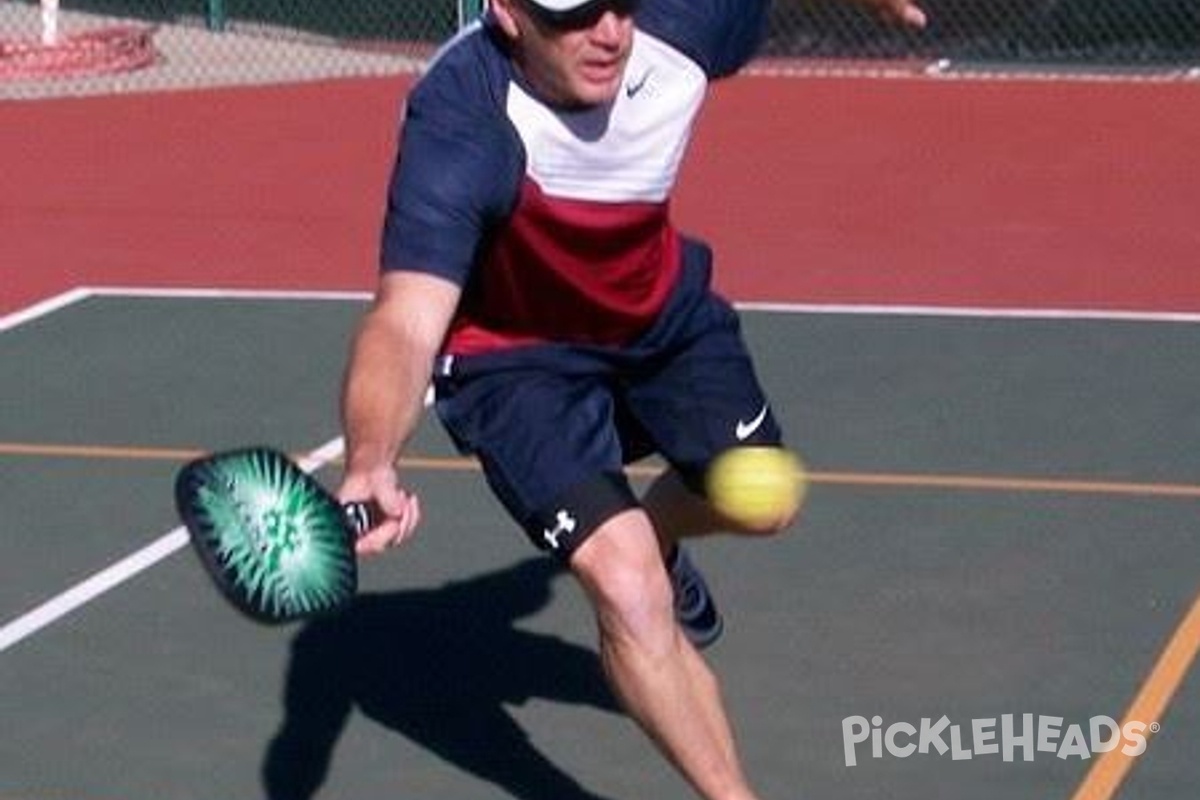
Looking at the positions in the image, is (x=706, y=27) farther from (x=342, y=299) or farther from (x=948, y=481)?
(x=342, y=299)

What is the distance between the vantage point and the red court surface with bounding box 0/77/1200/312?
14297 millimetres

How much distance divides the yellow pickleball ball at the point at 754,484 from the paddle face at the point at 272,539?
6.00 ft

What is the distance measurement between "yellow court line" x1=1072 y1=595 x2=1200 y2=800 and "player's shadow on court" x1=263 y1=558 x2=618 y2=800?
1.05m

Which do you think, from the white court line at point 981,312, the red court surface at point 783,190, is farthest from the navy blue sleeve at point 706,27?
the red court surface at point 783,190

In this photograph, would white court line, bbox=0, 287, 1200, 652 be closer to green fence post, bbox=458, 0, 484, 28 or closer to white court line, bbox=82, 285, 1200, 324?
white court line, bbox=82, 285, 1200, 324

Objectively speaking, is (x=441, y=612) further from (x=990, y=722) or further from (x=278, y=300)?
(x=278, y=300)

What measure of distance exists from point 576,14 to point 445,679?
2292 mm

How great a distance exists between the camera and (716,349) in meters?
7.59

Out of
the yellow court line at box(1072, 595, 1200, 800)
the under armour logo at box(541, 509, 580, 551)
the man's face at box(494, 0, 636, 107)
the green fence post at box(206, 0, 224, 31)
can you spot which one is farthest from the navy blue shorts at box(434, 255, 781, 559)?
→ the green fence post at box(206, 0, 224, 31)

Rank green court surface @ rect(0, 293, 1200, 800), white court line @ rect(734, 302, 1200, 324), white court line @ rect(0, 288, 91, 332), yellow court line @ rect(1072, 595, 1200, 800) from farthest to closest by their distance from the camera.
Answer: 1. white court line @ rect(0, 288, 91, 332)
2. white court line @ rect(734, 302, 1200, 324)
3. green court surface @ rect(0, 293, 1200, 800)
4. yellow court line @ rect(1072, 595, 1200, 800)

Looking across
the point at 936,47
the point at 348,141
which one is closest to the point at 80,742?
the point at 348,141

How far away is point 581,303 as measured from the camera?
284 inches

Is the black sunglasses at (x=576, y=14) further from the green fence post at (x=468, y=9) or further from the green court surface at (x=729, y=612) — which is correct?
the green fence post at (x=468, y=9)

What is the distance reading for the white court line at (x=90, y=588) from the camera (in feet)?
28.8
